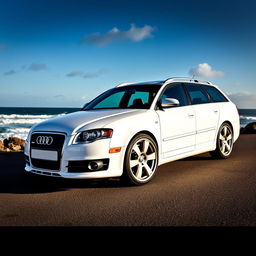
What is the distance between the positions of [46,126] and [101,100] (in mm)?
1658

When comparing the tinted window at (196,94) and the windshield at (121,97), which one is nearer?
the windshield at (121,97)

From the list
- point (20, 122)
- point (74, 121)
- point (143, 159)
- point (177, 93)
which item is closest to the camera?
point (74, 121)

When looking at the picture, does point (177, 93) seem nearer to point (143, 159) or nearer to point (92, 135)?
point (143, 159)

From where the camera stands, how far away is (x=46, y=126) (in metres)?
4.60

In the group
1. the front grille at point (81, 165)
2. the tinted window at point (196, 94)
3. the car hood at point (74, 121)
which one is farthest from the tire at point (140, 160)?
the tinted window at point (196, 94)

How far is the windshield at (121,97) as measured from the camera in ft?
18.2

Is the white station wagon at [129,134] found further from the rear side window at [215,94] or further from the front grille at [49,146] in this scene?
the rear side window at [215,94]

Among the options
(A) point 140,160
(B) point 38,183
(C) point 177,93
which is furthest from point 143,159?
(B) point 38,183

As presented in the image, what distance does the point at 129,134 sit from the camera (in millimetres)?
4426

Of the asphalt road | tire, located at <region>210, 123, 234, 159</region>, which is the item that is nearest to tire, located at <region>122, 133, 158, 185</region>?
the asphalt road

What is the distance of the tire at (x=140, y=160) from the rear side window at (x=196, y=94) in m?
1.62

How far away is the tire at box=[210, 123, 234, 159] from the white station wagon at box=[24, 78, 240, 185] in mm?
87

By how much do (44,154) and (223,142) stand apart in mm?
3926
